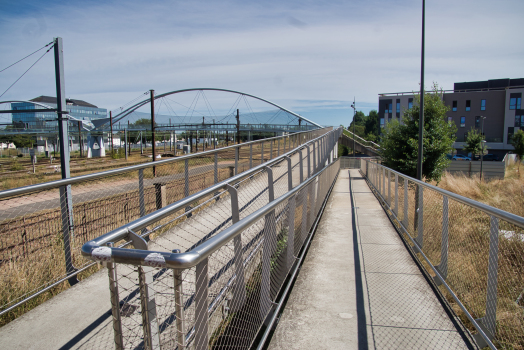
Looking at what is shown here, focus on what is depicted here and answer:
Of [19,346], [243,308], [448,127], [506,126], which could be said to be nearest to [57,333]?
[19,346]

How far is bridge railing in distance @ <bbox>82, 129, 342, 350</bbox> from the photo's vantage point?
157cm

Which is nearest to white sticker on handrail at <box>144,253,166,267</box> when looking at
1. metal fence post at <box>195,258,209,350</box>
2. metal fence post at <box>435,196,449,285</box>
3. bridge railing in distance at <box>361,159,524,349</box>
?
metal fence post at <box>195,258,209,350</box>

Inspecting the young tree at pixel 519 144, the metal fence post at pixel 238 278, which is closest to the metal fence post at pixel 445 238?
the metal fence post at pixel 238 278

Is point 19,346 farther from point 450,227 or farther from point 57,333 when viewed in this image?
point 450,227

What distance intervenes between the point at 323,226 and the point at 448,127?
19487 millimetres

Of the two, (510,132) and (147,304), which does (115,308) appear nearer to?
(147,304)

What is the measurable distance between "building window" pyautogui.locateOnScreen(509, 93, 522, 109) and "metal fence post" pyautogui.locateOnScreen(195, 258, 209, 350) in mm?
72077

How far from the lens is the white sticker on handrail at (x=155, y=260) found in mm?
1417

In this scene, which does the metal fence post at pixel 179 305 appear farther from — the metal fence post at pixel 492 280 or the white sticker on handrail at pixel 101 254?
the metal fence post at pixel 492 280

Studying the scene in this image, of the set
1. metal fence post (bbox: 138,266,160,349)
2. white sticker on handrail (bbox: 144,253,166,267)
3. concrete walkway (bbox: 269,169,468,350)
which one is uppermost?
white sticker on handrail (bbox: 144,253,166,267)

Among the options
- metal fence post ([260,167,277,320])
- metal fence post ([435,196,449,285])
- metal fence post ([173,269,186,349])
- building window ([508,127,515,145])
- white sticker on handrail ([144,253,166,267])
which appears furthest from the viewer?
building window ([508,127,515,145])

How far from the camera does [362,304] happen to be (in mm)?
4008

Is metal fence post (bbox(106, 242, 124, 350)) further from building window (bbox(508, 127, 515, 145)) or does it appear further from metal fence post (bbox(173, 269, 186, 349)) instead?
building window (bbox(508, 127, 515, 145))

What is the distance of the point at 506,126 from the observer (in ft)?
198
